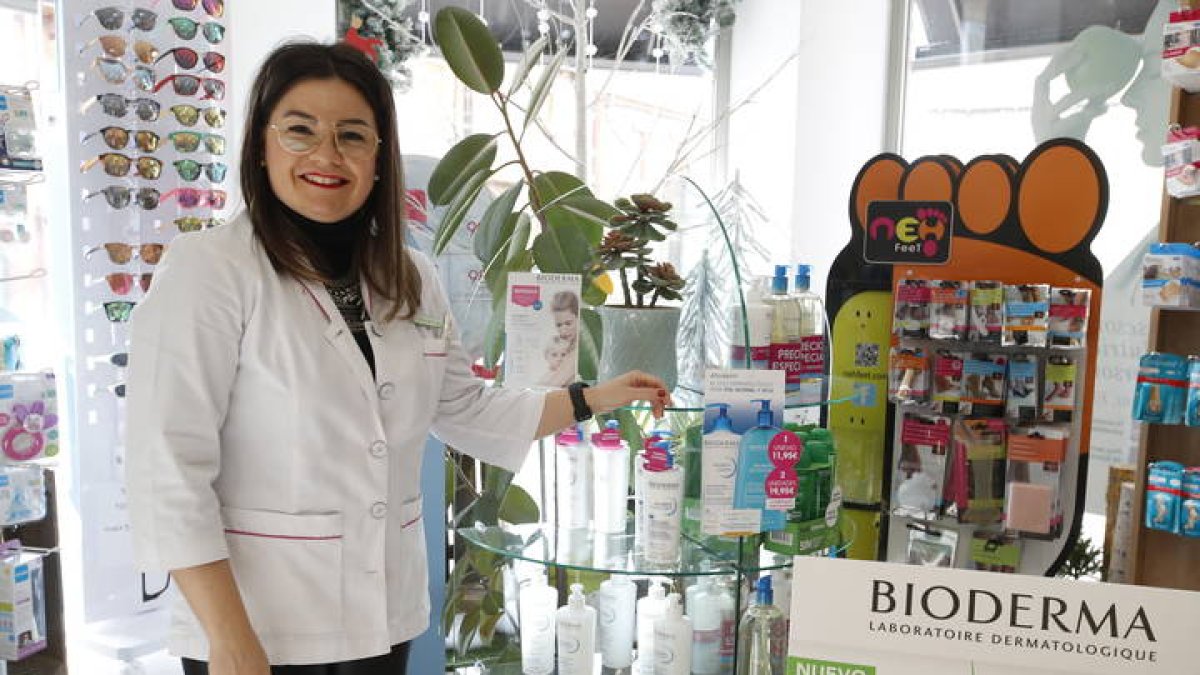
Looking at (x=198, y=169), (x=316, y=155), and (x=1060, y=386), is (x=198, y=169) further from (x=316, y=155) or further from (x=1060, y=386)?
(x=1060, y=386)

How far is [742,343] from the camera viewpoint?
1858mm

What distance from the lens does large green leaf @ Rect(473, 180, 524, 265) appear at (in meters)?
2.15

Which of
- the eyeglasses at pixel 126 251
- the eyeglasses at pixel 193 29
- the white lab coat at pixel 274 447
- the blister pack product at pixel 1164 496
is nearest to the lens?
the white lab coat at pixel 274 447

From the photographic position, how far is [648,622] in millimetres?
1994

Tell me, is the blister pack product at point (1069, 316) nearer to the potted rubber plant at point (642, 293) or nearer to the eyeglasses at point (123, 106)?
the potted rubber plant at point (642, 293)

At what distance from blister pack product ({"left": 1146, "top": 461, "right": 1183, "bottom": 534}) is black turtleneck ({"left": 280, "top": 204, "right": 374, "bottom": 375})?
7.30 ft

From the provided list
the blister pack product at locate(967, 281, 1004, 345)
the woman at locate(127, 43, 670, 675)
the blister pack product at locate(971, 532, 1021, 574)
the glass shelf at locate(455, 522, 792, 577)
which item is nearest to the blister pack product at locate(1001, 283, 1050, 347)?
the blister pack product at locate(967, 281, 1004, 345)

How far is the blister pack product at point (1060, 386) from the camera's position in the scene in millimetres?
2377

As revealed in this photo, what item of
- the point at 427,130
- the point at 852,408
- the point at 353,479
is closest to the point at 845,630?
the point at 353,479

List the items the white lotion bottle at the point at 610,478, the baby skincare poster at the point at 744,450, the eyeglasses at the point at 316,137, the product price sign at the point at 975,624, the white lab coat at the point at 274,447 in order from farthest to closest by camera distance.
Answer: the white lotion bottle at the point at 610,478, the baby skincare poster at the point at 744,450, the eyeglasses at the point at 316,137, the white lab coat at the point at 274,447, the product price sign at the point at 975,624

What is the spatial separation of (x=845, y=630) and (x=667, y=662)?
1.16 meters

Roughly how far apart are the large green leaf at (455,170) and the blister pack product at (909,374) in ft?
3.92

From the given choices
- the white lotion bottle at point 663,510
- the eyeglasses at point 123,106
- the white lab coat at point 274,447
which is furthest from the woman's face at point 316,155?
the eyeglasses at point 123,106

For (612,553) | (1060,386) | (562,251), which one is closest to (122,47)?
(562,251)
